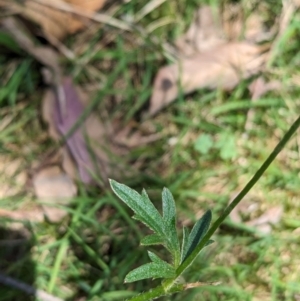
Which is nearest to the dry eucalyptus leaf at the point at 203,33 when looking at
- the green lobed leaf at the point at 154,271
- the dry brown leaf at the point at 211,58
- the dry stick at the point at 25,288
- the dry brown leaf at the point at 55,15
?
the dry brown leaf at the point at 211,58

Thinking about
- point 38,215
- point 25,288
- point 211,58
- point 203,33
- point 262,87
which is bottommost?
point 25,288

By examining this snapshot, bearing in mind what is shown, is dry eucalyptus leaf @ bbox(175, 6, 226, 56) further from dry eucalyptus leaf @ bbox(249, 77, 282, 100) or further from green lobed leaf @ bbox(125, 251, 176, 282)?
green lobed leaf @ bbox(125, 251, 176, 282)

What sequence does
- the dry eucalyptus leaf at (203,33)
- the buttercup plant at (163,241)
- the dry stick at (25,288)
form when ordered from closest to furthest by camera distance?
the buttercup plant at (163,241) < the dry stick at (25,288) < the dry eucalyptus leaf at (203,33)

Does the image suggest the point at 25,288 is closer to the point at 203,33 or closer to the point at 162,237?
the point at 162,237

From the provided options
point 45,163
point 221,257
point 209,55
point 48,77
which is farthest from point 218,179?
point 48,77

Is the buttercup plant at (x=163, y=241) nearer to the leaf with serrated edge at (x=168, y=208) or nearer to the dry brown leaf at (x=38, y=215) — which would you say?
the leaf with serrated edge at (x=168, y=208)

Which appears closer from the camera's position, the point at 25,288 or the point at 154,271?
the point at 154,271

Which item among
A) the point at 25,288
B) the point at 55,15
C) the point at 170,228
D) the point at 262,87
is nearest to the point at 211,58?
the point at 262,87
